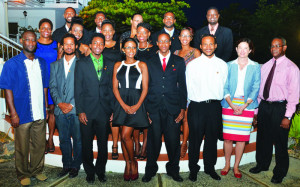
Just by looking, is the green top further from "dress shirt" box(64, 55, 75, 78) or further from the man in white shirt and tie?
the man in white shirt and tie

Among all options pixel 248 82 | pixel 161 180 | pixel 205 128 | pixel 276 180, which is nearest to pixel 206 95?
pixel 205 128

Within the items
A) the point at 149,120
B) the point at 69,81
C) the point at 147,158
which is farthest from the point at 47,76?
the point at 147,158

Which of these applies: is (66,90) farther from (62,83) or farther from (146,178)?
(146,178)

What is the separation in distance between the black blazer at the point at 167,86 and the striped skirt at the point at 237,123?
82 centimetres

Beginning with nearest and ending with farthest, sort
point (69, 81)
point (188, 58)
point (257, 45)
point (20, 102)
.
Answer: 1. point (20, 102)
2. point (69, 81)
3. point (188, 58)
4. point (257, 45)

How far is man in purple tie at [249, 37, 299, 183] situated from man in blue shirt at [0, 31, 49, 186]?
3.42 meters

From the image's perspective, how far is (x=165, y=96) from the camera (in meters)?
3.58

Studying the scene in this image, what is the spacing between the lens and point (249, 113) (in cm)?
387

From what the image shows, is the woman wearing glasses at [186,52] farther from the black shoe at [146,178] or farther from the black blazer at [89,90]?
the black blazer at [89,90]

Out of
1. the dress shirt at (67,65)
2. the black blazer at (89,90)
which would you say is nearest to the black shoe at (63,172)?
the black blazer at (89,90)

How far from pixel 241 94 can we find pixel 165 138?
4.44 feet

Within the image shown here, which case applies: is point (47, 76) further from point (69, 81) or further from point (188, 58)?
point (188, 58)

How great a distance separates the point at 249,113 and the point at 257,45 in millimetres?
33508

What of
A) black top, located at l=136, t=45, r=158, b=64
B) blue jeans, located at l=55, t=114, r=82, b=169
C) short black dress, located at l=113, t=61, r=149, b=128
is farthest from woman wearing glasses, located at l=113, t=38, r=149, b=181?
blue jeans, located at l=55, t=114, r=82, b=169
